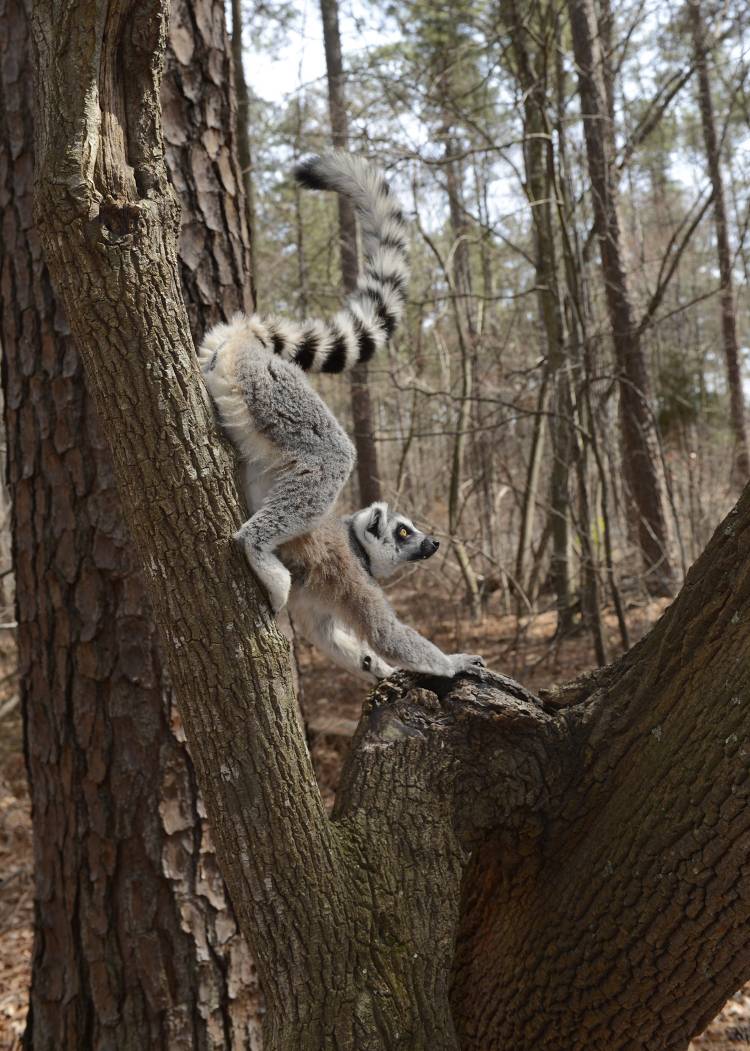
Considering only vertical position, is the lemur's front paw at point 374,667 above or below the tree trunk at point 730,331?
below

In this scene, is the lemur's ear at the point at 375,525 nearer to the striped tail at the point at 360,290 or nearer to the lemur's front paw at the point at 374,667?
the lemur's front paw at the point at 374,667

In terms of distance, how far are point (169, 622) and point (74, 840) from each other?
65.6 inches

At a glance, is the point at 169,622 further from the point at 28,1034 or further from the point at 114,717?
the point at 28,1034

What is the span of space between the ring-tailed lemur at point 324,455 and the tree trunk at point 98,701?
0.39m

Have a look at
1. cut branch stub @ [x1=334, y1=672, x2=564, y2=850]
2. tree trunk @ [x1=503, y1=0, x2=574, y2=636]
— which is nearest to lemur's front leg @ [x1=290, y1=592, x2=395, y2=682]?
cut branch stub @ [x1=334, y1=672, x2=564, y2=850]

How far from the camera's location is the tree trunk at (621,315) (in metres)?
6.34

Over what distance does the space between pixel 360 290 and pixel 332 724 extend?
455cm

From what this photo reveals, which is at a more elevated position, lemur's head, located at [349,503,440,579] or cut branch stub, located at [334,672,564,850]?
lemur's head, located at [349,503,440,579]

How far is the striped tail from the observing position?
3.24 m

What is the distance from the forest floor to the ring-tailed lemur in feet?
8.05

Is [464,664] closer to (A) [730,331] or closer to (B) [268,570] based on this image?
(B) [268,570]

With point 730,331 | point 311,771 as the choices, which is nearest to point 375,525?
point 311,771

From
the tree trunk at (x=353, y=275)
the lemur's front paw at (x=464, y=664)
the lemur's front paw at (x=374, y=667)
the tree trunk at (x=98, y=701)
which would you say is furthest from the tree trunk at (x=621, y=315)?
the tree trunk at (x=98, y=701)

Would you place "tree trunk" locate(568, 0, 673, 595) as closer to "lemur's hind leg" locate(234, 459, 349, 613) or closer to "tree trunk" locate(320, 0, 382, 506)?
"tree trunk" locate(320, 0, 382, 506)
